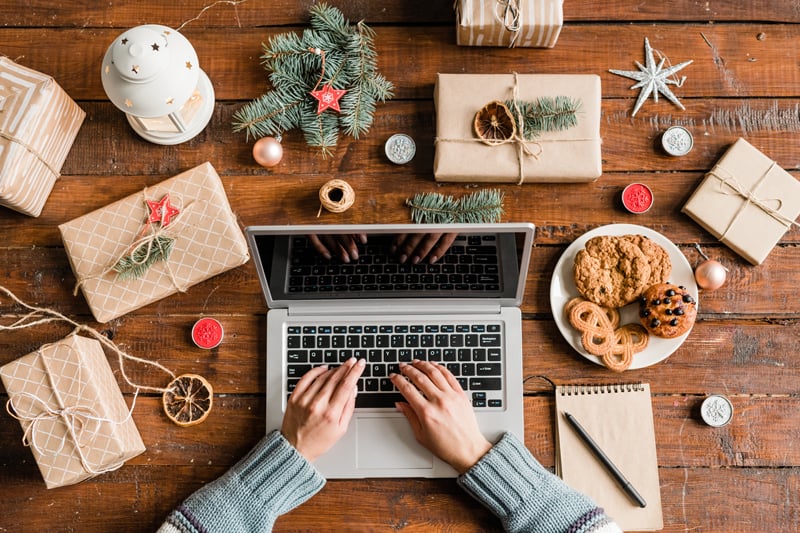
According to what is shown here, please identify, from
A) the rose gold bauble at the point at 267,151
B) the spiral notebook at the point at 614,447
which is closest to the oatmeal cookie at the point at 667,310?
the spiral notebook at the point at 614,447

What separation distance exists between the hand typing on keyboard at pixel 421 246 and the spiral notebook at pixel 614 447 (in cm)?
Answer: 36

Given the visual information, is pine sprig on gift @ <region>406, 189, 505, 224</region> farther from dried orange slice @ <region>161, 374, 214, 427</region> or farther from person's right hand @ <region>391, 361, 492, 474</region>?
dried orange slice @ <region>161, 374, 214, 427</region>

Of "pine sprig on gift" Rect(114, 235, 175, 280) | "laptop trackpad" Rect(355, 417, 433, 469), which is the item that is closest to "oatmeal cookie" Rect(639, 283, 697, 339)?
"laptop trackpad" Rect(355, 417, 433, 469)

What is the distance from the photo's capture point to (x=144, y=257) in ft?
3.57

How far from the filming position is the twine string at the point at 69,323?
3.64 feet

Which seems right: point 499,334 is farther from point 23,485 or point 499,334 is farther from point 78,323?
point 23,485

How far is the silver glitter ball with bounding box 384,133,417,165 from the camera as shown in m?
1.15

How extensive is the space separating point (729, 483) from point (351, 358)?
709 mm

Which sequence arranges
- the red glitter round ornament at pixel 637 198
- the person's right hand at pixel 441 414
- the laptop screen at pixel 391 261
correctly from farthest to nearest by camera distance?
the red glitter round ornament at pixel 637 198, the person's right hand at pixel 441 414, the laptop screen at pixel 391 261

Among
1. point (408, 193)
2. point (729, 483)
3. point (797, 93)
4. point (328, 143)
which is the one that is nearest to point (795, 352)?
point (729, 483)

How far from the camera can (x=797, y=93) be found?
46.4 inches

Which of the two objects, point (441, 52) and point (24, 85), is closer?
point (24, 85)

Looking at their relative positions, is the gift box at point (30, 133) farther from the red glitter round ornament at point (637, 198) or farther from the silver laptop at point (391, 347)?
the red glitter round ornament at point (637, 198)

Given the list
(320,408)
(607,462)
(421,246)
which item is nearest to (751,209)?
(607,462)
